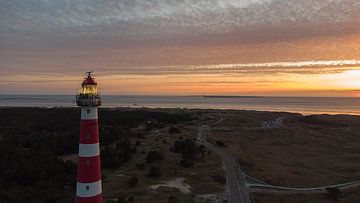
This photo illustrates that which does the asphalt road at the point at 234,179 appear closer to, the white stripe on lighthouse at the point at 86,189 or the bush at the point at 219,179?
the bush at the point at 219,179

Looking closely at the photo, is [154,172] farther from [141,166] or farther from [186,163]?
[186,163]

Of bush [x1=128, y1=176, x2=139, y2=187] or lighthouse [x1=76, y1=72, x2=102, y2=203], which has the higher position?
lighthouse [x1=76, y1=72, x2=102, y2=203]

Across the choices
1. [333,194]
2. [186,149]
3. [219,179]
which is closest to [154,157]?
[186,149]

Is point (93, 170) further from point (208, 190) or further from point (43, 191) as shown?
→ point (208, 190)

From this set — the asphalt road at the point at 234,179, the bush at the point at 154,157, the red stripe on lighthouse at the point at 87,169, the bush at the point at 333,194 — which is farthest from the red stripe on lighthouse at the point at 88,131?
the bush at the point at 333,194

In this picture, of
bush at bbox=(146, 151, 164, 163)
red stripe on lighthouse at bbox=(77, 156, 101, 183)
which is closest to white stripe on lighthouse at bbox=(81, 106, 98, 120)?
red stripe on lighthouse at bbox=(77, 156, 101, 183)

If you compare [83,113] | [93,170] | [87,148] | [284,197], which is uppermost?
[83,113]

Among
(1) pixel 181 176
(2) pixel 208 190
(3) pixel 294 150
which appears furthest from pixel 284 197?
(3) pixel 294 150

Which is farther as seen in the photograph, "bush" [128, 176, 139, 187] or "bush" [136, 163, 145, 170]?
"bush" [136, 163, 145, 170]

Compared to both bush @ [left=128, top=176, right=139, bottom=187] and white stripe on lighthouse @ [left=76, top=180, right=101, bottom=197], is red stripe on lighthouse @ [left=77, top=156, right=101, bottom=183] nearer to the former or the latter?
white stripe on lighthouse @ [left=76, top=180, right=101, bottom=197]
